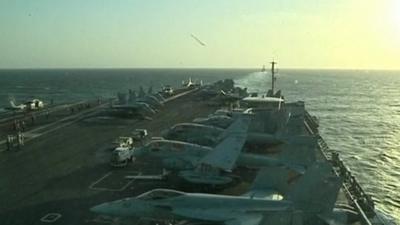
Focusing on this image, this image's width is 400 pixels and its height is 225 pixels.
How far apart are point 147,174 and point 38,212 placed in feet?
36.9

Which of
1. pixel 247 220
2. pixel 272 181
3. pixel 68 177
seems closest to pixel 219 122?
pixel 68 177

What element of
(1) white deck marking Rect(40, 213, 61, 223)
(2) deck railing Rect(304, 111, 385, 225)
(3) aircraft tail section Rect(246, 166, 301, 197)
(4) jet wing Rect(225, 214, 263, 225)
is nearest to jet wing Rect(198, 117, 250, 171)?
(3) aircraft tail section Rect(246, 166, 301, 197)

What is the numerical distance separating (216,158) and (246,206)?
1036 centimetres

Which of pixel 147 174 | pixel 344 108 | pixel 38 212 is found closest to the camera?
Result: pixel 38 212

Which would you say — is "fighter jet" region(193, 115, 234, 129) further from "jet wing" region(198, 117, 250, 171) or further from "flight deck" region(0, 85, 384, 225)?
"jet wing" region(198, 117, 250, 171)

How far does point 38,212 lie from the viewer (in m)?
30.4

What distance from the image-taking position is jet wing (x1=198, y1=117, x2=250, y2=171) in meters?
35.5

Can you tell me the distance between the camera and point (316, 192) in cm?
2567

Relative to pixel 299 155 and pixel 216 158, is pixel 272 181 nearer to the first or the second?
pixel 216 158

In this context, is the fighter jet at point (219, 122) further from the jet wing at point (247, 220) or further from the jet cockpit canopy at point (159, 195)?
the jet wing at point (247, 220)

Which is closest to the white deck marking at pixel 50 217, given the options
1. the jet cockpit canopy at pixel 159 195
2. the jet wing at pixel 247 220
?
the jet cockpit canopy at pixel 159 195

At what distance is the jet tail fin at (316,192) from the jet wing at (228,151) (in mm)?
9680

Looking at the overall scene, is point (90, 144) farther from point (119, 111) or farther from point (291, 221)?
point (291, 221)

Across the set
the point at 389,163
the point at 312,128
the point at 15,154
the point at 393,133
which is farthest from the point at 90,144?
the point at 393,133
